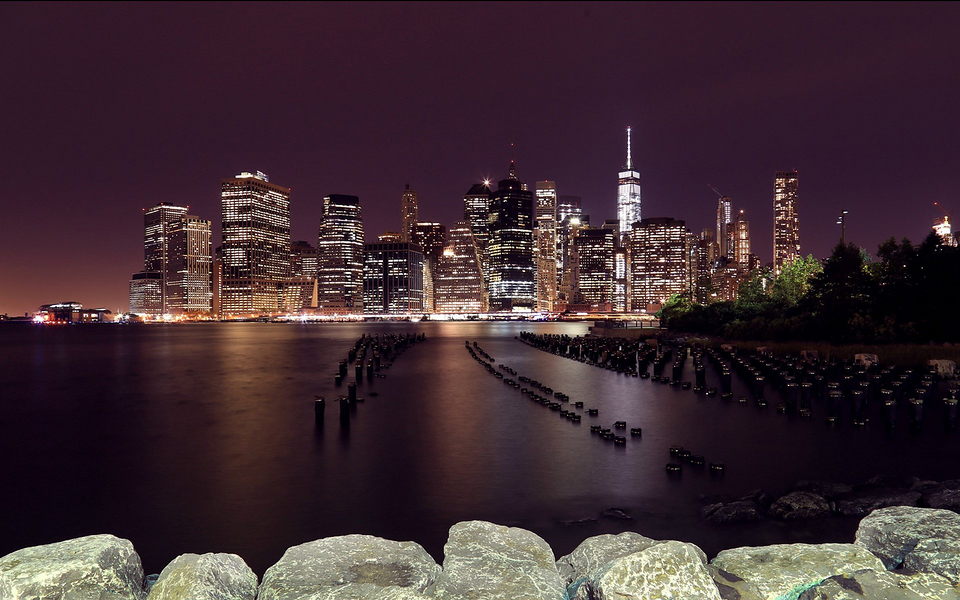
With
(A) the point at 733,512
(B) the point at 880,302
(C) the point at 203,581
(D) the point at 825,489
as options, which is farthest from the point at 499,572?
(B) the point at 880,302

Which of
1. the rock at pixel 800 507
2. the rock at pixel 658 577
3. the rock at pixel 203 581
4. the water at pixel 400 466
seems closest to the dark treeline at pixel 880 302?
the water at pixel 400 466

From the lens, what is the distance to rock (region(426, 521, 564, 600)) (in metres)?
5.61

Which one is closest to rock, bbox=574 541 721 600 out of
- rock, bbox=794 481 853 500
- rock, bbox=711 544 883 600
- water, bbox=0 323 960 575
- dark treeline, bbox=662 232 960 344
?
rock, bbox=711 544 883 600

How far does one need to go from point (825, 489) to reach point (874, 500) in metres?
1.03

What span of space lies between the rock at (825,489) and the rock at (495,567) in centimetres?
837

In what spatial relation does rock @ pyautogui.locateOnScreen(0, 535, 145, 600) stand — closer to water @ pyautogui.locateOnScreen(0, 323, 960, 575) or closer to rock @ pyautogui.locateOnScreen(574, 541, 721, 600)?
water @ pyautogui.locateOnScreen(0, 323, 960, 575)

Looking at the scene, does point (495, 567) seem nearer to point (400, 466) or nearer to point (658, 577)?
point (658, 577)

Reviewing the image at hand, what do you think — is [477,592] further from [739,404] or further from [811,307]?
[811,307]

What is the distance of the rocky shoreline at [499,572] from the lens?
5.33 m

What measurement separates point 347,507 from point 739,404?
19.4 m

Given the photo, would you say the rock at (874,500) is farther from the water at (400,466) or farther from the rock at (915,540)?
the rock at (915,540)

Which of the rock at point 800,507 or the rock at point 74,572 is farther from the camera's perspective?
the rock at point 800,507

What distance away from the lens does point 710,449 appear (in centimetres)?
1733

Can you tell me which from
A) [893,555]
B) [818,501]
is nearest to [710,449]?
[818,501]
